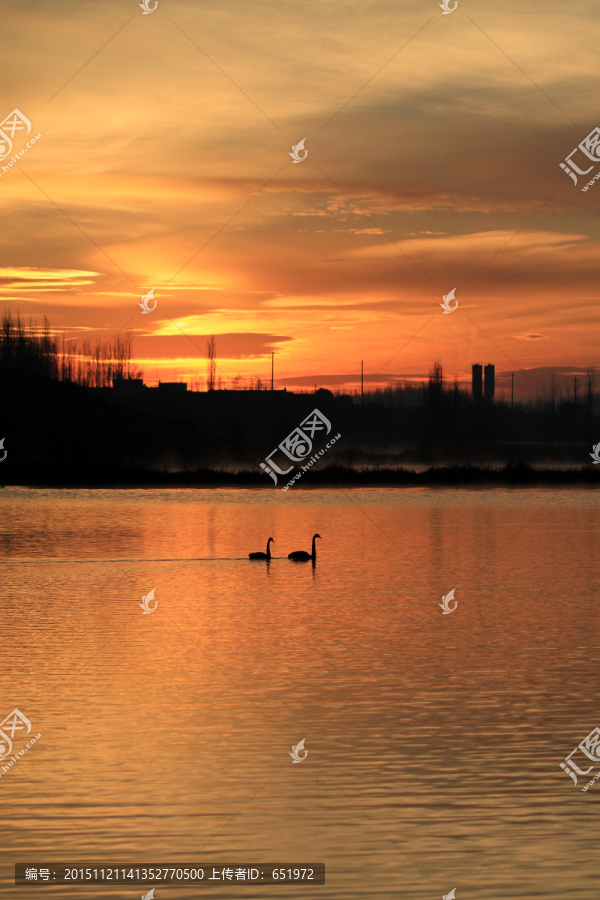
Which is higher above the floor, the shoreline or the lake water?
the shoreline

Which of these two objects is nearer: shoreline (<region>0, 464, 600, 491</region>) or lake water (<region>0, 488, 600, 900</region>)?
lake water (<region>0, 488, 600, 900</region>)

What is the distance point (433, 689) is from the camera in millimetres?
12469

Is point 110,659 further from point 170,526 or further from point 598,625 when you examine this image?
point 170,526

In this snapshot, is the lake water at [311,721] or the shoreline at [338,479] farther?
the shoreline at [338,479]

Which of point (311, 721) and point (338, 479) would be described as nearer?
point (311, 721)

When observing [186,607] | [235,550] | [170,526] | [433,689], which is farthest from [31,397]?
[433,689]

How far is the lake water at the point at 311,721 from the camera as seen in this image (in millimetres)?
7465

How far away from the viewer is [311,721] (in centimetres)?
1088

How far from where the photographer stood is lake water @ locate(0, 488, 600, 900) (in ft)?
24.5

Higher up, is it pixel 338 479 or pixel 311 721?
pixel 338 479

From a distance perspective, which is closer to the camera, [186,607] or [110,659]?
[110,659]

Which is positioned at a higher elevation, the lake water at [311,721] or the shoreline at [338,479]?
the shoreline at [338,479]

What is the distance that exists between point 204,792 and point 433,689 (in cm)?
445

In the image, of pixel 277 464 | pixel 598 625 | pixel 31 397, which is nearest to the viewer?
pixel 598 625
